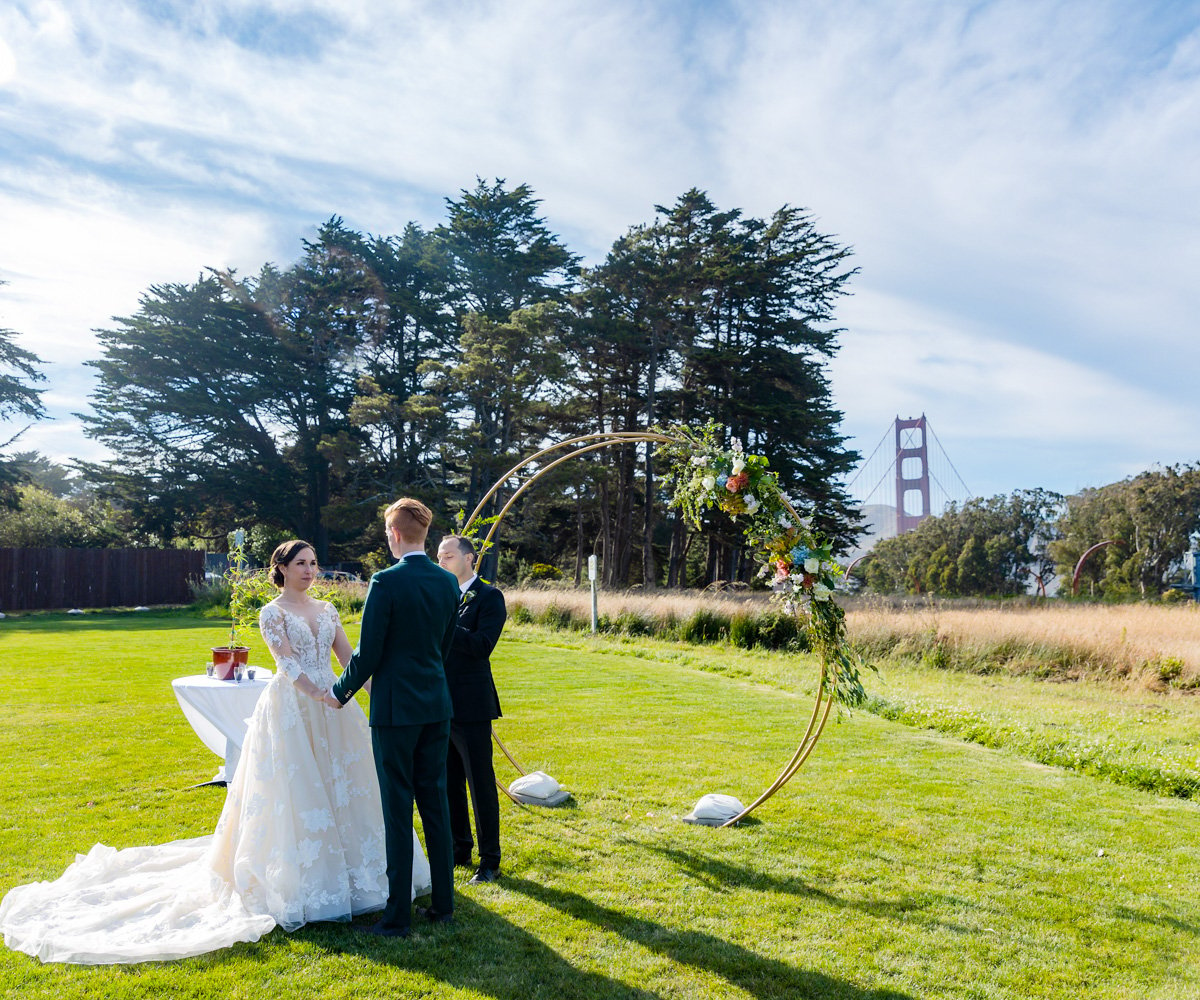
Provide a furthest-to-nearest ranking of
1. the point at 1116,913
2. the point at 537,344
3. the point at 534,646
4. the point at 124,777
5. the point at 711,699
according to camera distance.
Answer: the point at 537,344
the point at 534,646
the point at 711,699
the point at 124,777
the point at 1116,913

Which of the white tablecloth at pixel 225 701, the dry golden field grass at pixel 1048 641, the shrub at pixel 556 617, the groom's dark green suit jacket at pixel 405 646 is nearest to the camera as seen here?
the groom's dark green suit jacket at pixel 405 646

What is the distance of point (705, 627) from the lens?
663 inches

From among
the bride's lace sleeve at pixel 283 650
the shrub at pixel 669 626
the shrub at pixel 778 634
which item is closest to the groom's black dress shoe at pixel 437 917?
the bride's lace sleeve at pixel 283 650

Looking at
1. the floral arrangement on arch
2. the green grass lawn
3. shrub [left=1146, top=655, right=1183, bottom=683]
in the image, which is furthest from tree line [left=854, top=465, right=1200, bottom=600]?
the floral arrangement on arch

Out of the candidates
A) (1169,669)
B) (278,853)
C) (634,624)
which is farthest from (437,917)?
(634,624)

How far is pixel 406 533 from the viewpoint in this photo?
3930 millimetres

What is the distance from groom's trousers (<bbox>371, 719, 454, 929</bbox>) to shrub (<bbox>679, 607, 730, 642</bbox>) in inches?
510

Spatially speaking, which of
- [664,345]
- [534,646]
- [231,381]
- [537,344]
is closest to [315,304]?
[231,381]

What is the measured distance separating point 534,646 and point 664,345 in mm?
15536

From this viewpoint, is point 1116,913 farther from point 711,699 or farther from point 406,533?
point 711,699

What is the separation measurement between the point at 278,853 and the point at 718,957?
2.00 m

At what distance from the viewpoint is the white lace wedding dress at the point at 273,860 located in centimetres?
390

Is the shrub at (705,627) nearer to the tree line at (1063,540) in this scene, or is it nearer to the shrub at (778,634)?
the shrub at (778,634)

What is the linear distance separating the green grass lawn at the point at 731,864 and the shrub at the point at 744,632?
5801 mm
